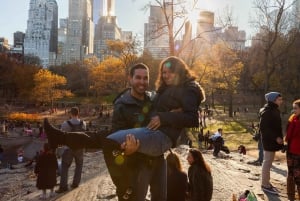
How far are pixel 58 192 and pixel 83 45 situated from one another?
19337 centimetres

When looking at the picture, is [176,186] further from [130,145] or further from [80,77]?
[80,77]

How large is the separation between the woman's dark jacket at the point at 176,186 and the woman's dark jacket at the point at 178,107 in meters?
2.13

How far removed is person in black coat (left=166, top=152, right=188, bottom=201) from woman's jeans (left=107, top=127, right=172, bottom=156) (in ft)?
7.22

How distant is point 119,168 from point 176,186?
2.39 m

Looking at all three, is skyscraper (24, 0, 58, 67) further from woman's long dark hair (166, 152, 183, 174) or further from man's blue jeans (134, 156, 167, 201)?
man's blue jeans (134, 156, 167, 201)

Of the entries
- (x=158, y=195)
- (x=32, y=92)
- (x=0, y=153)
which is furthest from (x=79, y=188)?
(x=32, y=92)

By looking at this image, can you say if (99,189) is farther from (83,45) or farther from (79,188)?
(83,45)

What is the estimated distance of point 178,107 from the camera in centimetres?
339

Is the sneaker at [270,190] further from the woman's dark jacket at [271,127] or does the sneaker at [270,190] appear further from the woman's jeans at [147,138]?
the woman's jeans at [147,138]

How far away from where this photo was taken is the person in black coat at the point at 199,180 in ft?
17.5

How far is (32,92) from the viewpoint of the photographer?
171 feet

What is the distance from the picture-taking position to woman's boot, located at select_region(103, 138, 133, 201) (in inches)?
123

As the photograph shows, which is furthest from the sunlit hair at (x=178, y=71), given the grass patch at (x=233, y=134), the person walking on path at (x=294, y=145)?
the grass patch at (x=233, y=134)

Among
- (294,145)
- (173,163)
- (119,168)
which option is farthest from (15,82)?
(119,168)
